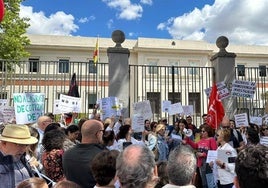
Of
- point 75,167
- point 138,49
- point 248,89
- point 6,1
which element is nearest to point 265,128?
point 248,89

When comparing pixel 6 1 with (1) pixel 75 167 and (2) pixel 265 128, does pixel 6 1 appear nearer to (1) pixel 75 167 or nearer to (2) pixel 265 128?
(2) pixel 265 128

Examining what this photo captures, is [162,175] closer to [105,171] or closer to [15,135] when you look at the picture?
[105,171]

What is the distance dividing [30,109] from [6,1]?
19.3 meters

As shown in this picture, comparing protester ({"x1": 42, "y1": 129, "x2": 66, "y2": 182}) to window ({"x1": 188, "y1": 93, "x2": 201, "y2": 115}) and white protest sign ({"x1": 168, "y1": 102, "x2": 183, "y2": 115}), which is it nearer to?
white protest sign ({"x1": 168, "y1": 102, "x2": 183, "y2": 115})

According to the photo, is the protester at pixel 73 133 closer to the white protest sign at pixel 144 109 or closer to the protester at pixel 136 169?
the protester at pixel 136 169

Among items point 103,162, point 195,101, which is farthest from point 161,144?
point 195,101

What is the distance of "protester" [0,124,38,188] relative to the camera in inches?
141

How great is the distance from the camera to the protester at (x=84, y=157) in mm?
3783

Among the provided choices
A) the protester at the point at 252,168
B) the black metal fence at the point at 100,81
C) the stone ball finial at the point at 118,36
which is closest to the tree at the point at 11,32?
the black metal fence at the point at 100,81

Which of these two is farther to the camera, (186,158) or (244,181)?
(186,158)

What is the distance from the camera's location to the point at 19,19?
25688 mm

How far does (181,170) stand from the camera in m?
2.79

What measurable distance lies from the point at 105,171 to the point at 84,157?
87 cm

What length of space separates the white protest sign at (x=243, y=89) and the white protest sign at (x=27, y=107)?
18.7 feet
